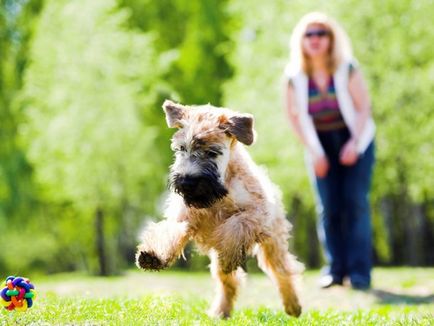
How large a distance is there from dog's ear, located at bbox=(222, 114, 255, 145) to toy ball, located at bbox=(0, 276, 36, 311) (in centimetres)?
171

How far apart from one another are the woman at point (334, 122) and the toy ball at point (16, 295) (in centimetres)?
445

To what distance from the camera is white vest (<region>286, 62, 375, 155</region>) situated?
8.16 metres

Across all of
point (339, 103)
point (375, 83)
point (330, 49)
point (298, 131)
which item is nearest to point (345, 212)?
point (298, 131)

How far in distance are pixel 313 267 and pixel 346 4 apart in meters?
10.2

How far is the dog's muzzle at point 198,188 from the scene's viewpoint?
4.58 metres

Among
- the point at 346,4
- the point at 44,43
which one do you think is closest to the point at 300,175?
the point at 346,4

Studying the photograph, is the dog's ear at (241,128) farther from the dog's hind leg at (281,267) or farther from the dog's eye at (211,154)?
the dog's hind leg at (281,267)

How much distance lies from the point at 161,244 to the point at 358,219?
4606 millimetres

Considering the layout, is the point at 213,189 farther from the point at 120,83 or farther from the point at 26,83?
the point at 26,83

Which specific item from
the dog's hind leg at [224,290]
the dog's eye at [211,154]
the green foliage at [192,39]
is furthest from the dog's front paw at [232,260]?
the green foliage at [192,39]

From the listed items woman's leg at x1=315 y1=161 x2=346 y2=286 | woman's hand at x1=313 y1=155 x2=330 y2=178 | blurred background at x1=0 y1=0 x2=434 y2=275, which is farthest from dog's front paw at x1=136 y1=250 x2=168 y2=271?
blurred background at x1=0 y1=0 x2=434 y2=275

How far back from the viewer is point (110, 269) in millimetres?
20422

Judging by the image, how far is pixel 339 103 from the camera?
8266mm

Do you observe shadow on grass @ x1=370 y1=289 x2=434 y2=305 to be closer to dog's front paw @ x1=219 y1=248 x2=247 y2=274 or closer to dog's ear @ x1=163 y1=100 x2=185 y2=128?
dog's front paw @ x1=219 y1=248 x2=247 y2=274
